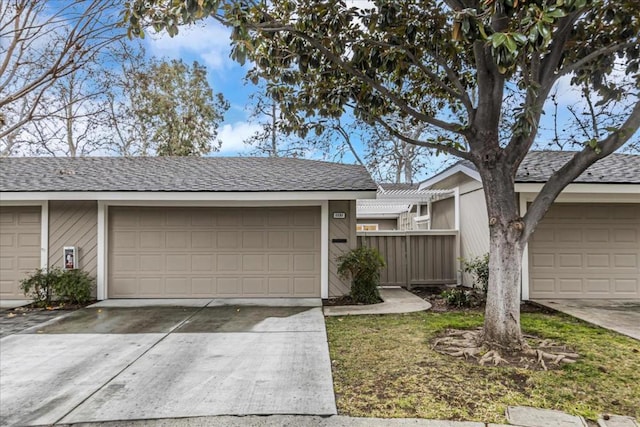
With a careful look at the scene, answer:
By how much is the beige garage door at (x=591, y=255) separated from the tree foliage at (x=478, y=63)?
2.48 metres

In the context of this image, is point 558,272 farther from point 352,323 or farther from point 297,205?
point 297,205

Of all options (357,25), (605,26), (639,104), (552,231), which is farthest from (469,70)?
(552,231)

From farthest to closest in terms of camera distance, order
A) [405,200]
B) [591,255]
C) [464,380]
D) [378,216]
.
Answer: [378,216] → [405,200] → [591,255] → [464,380]

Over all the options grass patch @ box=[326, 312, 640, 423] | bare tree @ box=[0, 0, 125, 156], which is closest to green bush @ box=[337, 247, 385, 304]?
grass patch @ box=[326, 312, 640, 423]

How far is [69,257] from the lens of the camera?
8.48 meters

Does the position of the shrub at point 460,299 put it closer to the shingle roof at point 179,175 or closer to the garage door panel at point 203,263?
the shingle roof at point 179,175

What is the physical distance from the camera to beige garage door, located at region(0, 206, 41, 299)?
8727 mm

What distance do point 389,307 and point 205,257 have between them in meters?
4.20

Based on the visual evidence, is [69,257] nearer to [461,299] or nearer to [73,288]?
[73,288]

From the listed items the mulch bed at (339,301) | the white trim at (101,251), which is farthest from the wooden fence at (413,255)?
the white trim at (101,251)

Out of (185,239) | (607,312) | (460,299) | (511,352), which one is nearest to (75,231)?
(185,239)

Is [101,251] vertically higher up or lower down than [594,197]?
lower down

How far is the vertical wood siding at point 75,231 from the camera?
28.7 ft

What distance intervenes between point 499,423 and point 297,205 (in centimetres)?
630
